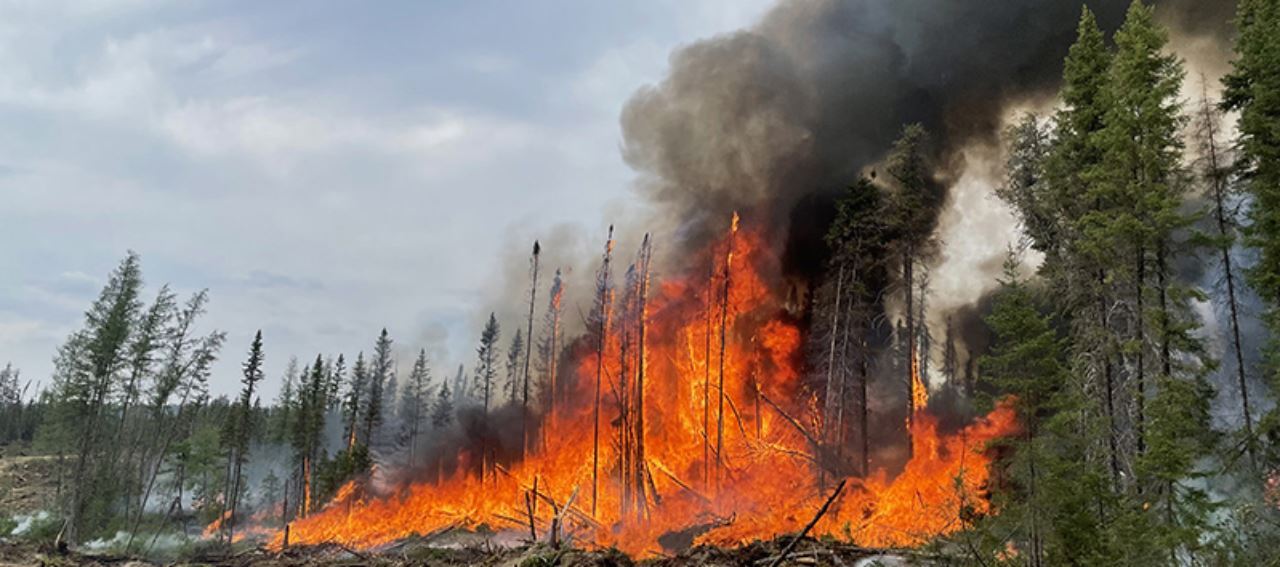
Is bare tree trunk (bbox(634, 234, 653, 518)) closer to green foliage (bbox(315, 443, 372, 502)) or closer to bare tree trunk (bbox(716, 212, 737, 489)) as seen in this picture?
bare tree trunk (bbox(716, 212, 737, 489))

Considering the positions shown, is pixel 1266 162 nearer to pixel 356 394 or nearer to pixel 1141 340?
pixel 1141 340

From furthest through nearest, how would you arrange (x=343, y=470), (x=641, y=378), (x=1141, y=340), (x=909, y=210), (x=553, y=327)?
(x=553, y=327) < (x=343, y=470) < (x=641, y=378) < (x=909, y=210) < (x=1141, y=340)

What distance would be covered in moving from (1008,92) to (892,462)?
20431mm

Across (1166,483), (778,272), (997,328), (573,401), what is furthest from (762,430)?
(1166,483)

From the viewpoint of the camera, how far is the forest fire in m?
29.9

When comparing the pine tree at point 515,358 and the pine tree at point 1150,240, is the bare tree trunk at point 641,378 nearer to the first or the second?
the pine tree at point 1150,240

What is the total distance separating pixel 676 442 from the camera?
116 ft

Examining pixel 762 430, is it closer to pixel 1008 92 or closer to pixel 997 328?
pixel 997 328

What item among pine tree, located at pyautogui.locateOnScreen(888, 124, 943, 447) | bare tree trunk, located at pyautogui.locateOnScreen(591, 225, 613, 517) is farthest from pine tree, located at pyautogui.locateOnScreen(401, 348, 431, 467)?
pine tree, located at pyautogui.locateOnScreen(888, 124, 943, 447)

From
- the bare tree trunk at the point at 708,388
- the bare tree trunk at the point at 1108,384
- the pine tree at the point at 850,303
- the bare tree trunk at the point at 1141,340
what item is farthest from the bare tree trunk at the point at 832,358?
the bare tree trunk at the point at 1141,340

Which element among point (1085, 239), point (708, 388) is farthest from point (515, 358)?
point (1085, 239)

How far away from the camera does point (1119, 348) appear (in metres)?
18.8

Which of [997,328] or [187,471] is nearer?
[997,328]

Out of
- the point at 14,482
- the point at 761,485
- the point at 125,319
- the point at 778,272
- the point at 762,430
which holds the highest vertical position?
the point at 778,272
